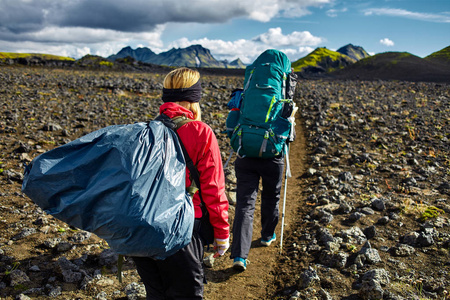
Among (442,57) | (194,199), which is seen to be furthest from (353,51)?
(194,199)

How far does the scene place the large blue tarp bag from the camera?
2.28 metres

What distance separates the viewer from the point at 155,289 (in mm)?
3111

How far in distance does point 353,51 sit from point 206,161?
191 meters

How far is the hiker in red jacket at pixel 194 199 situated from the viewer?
9.47ft

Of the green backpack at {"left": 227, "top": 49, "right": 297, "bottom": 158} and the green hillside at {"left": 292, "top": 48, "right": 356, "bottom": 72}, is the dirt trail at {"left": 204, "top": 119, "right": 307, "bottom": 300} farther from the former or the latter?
the green hillside at {"left": 292, "top": 48, "right": 356, "bottom": 72}

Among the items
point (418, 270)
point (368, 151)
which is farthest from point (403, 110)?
point (418, 270)

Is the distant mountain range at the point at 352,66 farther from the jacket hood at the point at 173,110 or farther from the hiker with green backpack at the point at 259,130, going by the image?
the jacket hood at the point at 173,110

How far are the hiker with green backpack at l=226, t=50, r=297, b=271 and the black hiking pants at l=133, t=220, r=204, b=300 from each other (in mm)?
2099

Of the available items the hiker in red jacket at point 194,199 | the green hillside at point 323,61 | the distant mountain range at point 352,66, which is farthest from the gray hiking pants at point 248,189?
the green hillside at point 323,61

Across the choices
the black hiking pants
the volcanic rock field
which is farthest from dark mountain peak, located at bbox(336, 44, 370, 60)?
the black hiking pants

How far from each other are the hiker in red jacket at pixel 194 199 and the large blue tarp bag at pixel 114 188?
1.44ft

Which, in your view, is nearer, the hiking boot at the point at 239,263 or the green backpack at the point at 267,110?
the green backpack at the point at 267,110

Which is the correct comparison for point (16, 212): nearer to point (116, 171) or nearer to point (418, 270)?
point (116, 171)

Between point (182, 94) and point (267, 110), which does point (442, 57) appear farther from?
point (182, 94)
